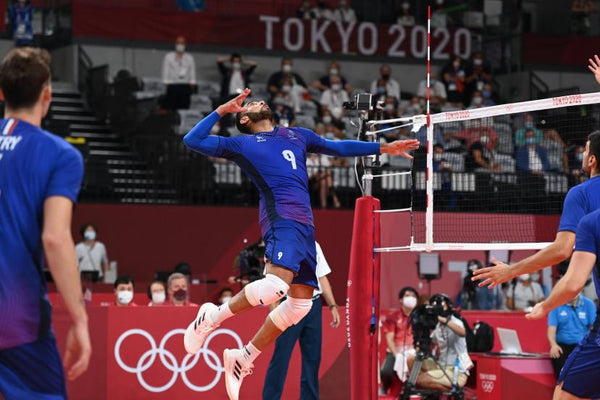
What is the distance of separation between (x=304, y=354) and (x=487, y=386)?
11.0ft

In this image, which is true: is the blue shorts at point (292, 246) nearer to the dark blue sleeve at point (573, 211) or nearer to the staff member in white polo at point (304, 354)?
the staff member in white polo at point (304, 354)

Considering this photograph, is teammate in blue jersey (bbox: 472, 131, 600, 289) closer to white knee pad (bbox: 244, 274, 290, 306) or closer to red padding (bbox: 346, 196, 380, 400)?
white knee pad (bbox: 244, 274, 290, 306)

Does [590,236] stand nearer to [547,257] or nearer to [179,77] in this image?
[547,257]

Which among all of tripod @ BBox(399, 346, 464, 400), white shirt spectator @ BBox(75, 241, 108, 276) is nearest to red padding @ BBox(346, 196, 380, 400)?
tripod @ BBox(399, 346, 464, 400)

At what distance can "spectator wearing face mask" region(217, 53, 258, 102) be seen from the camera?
2538cm

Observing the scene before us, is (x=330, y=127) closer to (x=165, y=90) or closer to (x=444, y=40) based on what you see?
(x=165, y=90)

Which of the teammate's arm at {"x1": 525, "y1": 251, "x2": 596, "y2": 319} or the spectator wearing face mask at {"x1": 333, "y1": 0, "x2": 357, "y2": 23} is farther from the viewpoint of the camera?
the spectator wearing face mask at {"x1": 333, "y1": 0, "x2": 357, "y2": 23}

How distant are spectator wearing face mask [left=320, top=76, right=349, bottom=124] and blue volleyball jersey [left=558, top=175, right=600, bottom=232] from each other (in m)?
18.4

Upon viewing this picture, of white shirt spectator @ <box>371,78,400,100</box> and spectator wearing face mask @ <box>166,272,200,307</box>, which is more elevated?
white shirt spectator @ <box>371,78,400,100</box>

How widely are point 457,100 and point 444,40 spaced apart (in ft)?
9.24

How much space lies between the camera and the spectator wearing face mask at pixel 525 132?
21.9 meters

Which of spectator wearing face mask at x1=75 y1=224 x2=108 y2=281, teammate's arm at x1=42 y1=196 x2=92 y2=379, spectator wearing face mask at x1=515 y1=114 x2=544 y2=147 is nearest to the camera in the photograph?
teammate's arm at x1=42 y1=196 x2=92 y2=379

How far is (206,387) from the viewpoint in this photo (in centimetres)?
1277

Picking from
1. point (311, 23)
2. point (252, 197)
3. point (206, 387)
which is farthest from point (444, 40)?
point (206, 387)
